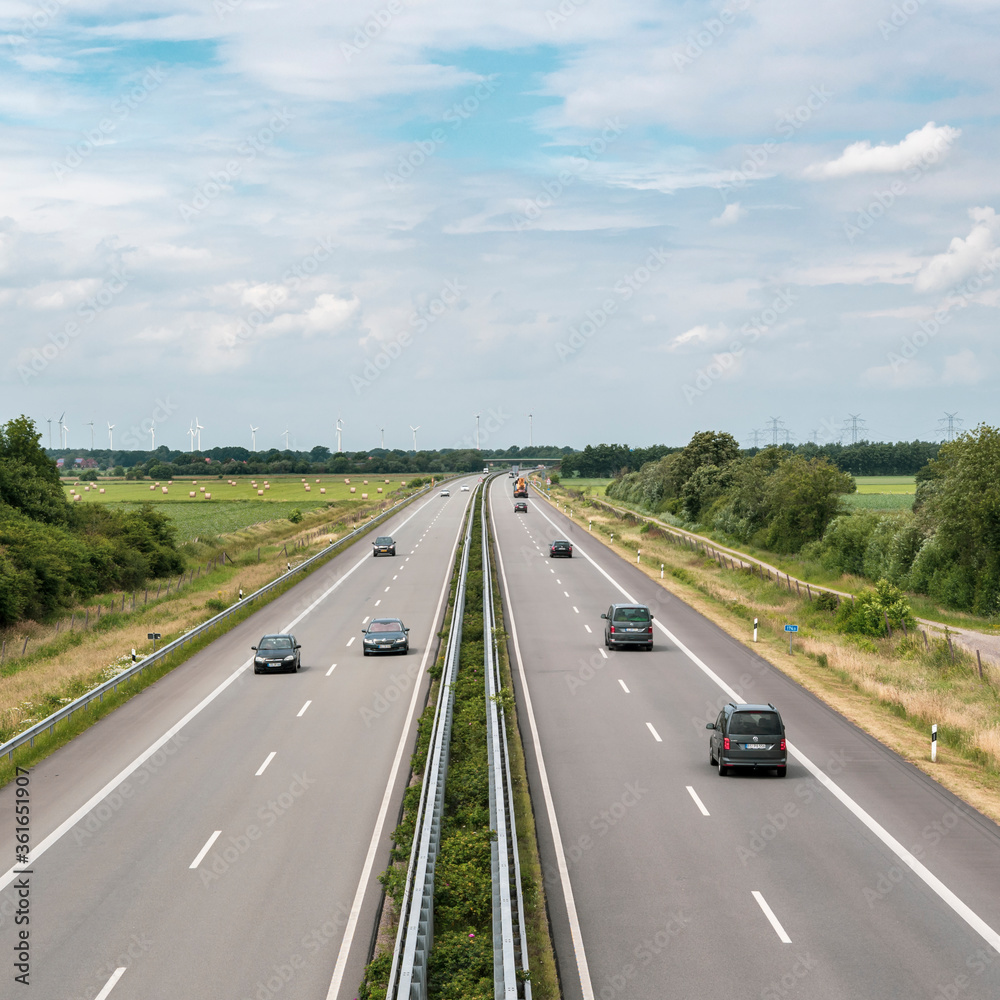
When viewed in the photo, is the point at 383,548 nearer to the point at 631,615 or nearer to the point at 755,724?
the point at 631,615

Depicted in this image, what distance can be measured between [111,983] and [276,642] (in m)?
20.6

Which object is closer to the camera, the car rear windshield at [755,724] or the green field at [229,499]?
the car rear windshield at [755,724]

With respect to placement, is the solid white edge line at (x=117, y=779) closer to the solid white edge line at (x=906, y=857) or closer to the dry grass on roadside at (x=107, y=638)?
the dry grass on roadside at (x=107, y=638)

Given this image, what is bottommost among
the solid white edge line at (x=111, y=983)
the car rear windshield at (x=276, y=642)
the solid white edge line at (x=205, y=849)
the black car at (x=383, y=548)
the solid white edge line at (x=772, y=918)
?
the solid white edge line at (x=205, y=849)

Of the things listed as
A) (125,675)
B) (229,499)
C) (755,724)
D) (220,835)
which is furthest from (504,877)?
(229,499)

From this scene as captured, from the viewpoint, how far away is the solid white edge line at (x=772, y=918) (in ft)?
41.8

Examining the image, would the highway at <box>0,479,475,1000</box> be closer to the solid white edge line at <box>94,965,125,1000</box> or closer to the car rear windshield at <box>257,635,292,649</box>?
the solid white edge line at <box>94,965,125,1000</box>

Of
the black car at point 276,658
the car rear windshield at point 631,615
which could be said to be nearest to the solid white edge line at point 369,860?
the black car at point 276,658

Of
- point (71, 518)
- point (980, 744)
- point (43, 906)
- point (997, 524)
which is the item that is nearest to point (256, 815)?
point (43, 906)

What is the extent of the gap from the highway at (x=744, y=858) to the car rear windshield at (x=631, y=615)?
5.63m

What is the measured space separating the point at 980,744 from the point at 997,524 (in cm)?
2481

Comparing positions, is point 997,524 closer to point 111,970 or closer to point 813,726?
point 813,726

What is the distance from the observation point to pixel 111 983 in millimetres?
11695

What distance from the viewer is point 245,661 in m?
33.6
